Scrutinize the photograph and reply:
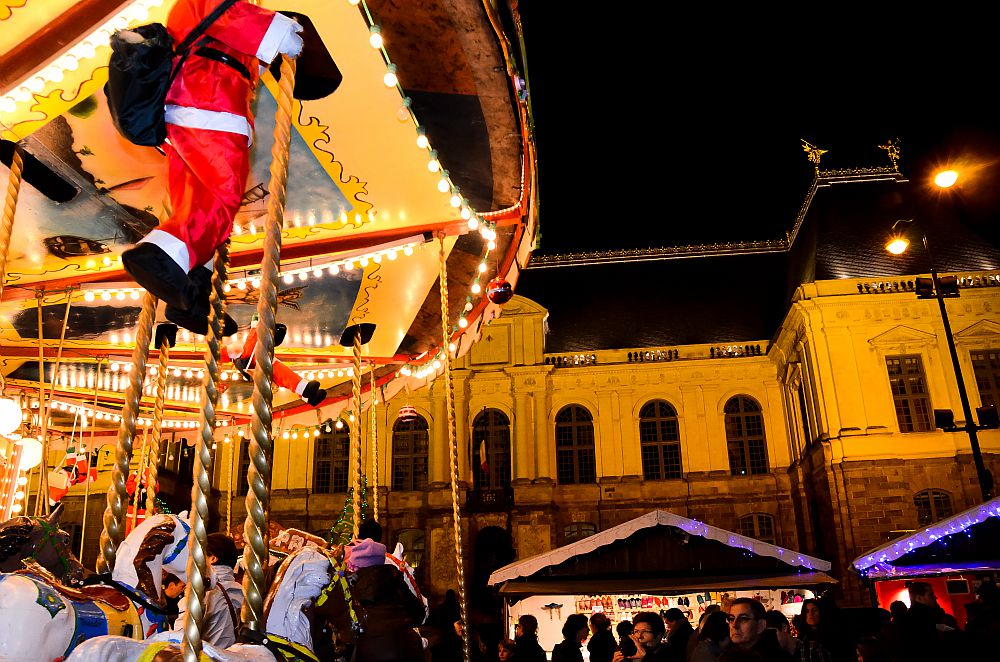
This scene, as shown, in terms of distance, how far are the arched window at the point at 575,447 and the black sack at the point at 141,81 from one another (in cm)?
2275

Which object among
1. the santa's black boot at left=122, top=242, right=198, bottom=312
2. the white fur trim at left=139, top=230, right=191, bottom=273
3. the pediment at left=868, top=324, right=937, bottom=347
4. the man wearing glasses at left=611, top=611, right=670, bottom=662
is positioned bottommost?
the man wearing glasses at left=611, top=611, right=670, bottom=662

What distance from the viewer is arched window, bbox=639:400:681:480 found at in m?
23.8

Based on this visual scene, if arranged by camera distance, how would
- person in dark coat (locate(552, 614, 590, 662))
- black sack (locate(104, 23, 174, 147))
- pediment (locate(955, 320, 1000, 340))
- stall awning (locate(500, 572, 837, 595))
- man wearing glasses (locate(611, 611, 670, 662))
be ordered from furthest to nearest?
pediment (locate(955, 320, 1000, 340)) < stall awning (locate(500, 572, 837, 595)) < person in dark coat (locate(552, 614, 590, 662)) < man wearing glasses (locate(611, 611, 670, 662)) < black sack (locate(104, 23, 174, 147))

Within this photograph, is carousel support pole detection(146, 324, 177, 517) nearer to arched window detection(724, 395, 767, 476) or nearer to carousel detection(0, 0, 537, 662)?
carousel detection(0, 0, 537, 662)

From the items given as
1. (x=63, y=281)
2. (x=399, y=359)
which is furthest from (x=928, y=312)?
(x=63, y=281)

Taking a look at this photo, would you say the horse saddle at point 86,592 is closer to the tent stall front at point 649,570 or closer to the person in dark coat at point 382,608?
the person in dark coat at point 382,608

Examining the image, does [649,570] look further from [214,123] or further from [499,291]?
[214,123]

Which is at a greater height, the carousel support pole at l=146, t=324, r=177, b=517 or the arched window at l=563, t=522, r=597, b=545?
the arched window at l=563, t=522, r=597, b=545

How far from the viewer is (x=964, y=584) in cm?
1084

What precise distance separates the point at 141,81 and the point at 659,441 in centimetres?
2333

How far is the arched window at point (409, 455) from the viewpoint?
24.5 meters

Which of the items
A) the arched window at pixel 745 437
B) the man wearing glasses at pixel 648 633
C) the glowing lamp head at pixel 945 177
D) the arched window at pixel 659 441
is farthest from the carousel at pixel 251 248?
the arched window at pixel 745 437

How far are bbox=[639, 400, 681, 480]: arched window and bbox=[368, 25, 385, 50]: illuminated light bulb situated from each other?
21.9 m

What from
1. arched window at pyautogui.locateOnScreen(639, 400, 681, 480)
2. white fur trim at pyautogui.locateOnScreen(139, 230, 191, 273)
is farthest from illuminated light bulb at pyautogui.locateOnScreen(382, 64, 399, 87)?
arched window at pyautogui.locateOnScreen(639, 400, 681, 480)
